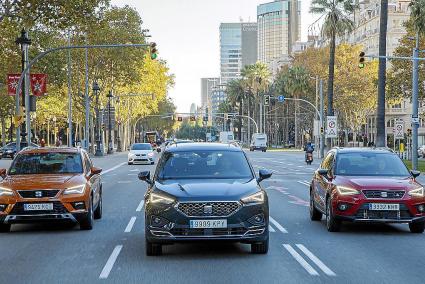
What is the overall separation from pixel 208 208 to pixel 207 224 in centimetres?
21

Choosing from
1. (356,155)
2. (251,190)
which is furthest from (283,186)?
(251,190)

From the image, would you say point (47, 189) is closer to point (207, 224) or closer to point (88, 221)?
point (88, 221)

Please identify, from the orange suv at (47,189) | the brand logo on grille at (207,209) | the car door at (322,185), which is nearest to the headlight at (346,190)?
the car door at (322,185)

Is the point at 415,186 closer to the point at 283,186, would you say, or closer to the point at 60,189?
the point at 60,189

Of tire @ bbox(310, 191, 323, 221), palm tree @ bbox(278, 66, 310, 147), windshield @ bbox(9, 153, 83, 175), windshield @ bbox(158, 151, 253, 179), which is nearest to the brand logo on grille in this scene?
windshield @ bbox(158, 151, 253, 179)

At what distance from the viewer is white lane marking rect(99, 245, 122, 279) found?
902 centimetres

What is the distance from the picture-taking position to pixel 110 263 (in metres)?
9.91

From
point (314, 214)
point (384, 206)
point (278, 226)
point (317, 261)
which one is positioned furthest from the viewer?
point (314, 214)

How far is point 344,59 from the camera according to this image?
84125 millimetres

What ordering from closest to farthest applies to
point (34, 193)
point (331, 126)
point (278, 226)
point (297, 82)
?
point (34, 193)
point (278, 226)
point (331, 126)
point (297, 82)

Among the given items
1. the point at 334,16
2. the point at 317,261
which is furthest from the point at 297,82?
the point at 317,261

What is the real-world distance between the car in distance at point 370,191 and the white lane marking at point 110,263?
4.08m

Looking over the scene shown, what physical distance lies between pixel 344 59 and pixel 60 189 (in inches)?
2912

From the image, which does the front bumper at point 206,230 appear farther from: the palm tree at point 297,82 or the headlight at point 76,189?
the palm tree at point 297,82
